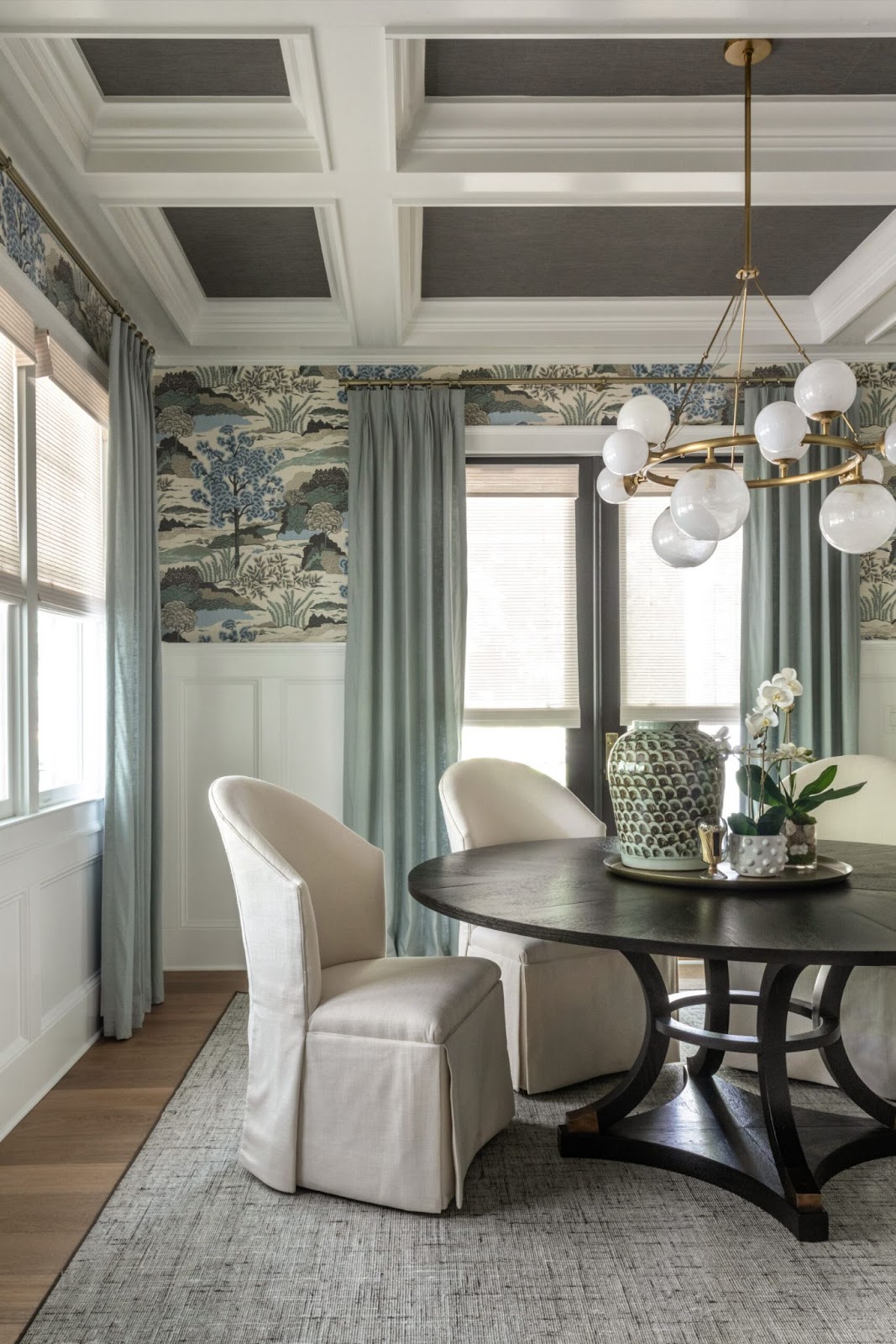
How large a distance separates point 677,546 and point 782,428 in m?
0.47

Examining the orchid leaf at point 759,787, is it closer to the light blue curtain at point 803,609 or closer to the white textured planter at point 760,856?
the white textured planter at point 760,856

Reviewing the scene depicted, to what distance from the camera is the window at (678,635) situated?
14.9 feet

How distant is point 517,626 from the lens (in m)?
4.56

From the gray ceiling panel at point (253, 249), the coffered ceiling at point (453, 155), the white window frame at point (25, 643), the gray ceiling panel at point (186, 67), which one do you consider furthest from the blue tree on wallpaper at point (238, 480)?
the gray ceiling panel at point (186, 67)

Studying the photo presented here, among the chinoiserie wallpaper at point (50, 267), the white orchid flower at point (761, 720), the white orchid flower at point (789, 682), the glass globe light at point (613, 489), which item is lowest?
the white orchid flower at point (761, 720)

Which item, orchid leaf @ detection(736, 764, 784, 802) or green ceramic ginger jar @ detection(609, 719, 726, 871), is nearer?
Answer: green ceramic ginger jar @ detection(609, 719, 726, 871)

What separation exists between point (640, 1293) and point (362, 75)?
271 centimetres

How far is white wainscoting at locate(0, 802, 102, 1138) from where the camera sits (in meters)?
2.80

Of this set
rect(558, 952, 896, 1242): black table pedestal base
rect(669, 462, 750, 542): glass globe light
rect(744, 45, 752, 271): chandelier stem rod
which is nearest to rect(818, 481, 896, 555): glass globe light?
rect(669, 462, 750, 542): glass globe light

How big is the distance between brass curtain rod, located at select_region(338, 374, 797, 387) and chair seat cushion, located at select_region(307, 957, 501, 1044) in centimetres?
270

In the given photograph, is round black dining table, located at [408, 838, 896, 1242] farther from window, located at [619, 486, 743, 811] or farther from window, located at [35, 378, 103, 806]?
window, located at [619, 486, 743, 811]

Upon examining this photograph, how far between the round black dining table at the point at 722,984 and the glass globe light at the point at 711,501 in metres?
0.81

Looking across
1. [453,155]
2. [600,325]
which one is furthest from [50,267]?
[600,325]

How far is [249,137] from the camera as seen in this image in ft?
9.59
